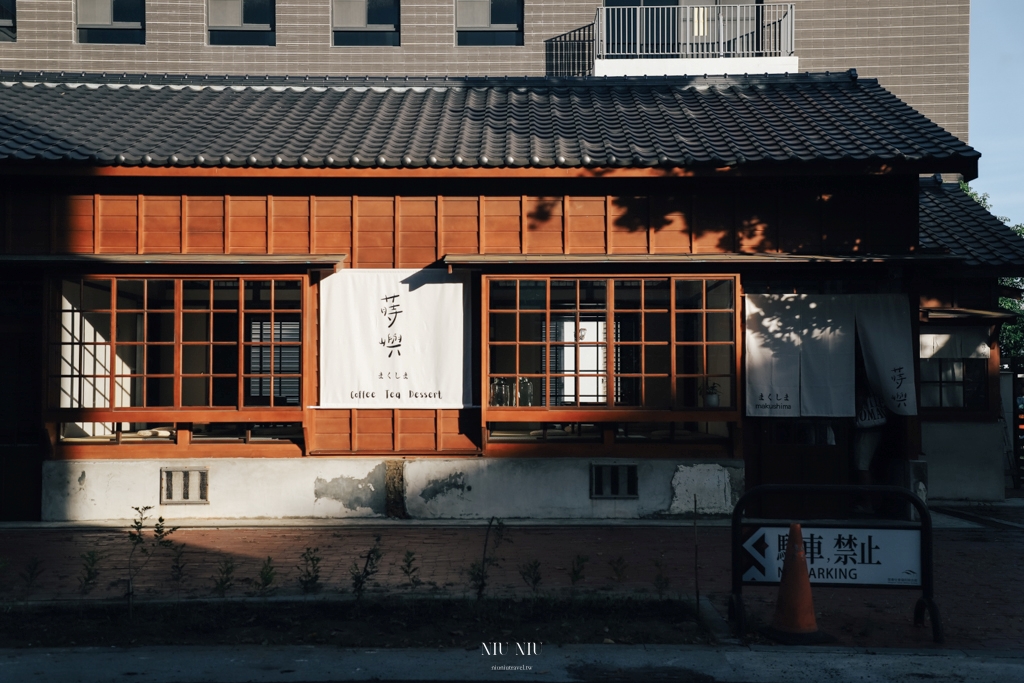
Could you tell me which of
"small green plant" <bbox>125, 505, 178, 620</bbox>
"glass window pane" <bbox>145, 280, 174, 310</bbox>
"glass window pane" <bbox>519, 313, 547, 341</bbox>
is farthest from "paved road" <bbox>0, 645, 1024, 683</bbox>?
"glass window pane" <bbox>145, 280, 174, 310</bbox>

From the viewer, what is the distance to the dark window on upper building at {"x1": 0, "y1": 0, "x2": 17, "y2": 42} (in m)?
23.7

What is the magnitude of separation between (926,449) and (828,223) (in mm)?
4577

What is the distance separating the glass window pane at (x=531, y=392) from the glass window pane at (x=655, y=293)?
1.86 meters

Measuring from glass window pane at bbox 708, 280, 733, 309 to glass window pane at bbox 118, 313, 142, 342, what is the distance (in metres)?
8.76

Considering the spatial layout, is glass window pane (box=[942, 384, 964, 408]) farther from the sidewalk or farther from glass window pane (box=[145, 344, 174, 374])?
glass window pane (box=[145, 344, 174, 374])

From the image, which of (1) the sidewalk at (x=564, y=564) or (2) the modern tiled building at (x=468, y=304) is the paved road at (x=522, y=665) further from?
(2) the modern tiled building at (x=468, y=304)

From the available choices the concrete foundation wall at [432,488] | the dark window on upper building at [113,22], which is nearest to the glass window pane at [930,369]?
the concrete foundation wall at [432,488]

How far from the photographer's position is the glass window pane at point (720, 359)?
1156cm

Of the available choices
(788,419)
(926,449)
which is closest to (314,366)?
(788,419)

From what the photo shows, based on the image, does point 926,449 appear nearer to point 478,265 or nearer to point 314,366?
point 478,265

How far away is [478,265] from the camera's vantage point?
1131 cm

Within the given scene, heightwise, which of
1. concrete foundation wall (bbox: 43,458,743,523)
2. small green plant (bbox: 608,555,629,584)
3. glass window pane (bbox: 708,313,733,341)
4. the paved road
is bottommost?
the paved road

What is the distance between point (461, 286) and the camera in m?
11.6

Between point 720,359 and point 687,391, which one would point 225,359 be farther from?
point 720,359
